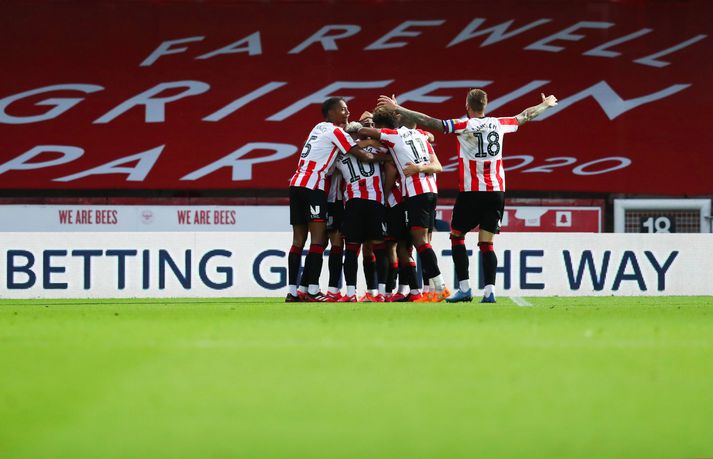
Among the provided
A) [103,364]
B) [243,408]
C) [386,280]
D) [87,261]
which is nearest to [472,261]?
[386,280]

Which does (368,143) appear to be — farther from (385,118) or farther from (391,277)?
(391,277)

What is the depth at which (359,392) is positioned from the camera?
3189mm

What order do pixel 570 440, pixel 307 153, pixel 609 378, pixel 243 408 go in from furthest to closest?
pixel 307 153 → pixel 609 378 → pixel 243 408 → pixel 570 440

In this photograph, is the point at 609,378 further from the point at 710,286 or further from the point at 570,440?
the point at 710,286

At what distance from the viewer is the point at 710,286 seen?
468 inches

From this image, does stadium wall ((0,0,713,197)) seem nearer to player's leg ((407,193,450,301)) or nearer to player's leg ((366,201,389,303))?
player's leg ((366,201,389,303))

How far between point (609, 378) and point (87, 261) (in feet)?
29.4

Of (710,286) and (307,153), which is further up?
(307,153)

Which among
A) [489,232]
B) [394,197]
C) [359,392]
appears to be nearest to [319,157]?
[394,197]

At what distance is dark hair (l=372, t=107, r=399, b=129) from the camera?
895 centimetres

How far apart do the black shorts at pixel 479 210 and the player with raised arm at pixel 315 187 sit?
2.85ft

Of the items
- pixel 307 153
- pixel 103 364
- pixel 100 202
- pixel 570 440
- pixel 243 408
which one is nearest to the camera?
pixel 570 440

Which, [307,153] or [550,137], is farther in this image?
[550,137]

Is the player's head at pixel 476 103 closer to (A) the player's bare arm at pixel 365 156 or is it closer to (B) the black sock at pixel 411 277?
(A) the player's bare arm at pixel 365 156
